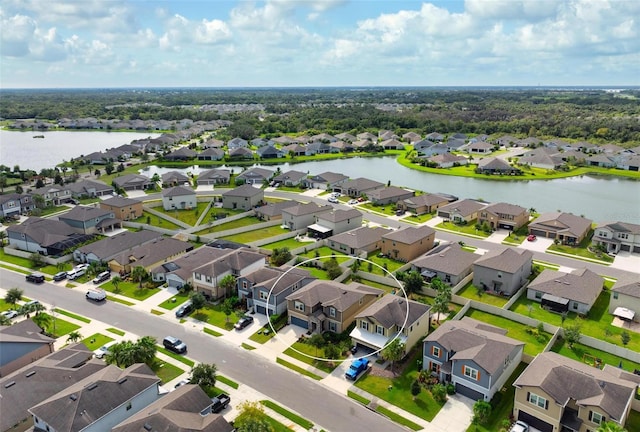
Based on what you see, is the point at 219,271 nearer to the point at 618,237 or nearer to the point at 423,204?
the point at 423,204

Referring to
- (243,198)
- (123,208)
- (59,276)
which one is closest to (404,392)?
(59,276)

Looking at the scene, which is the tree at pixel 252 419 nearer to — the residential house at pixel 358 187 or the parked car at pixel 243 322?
the parked car at pixel 243 322

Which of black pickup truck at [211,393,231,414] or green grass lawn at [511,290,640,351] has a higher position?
black pickup truck at [211,393,231,414]

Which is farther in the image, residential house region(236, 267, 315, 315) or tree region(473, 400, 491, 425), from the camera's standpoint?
residential house region(236, 267, 315, 315)

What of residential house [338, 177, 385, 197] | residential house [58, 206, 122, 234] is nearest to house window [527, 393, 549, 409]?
residential house [338, 177, 385, 197]

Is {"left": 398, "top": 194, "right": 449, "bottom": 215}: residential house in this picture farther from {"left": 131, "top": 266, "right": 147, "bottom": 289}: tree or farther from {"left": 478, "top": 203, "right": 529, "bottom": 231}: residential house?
{"left": 131, "top": 266, "right": 147, "bottom": 289}: tree

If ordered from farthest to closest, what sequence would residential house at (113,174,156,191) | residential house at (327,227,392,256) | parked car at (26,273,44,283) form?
1. residential house at (113,174,156,191)
2. residential house at (327,227,392,256)
3. parked car at (26,273,44,283)

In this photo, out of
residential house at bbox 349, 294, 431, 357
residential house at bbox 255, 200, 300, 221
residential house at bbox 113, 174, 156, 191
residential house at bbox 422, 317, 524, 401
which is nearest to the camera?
residential house at bbox 422, 317, 524, 401

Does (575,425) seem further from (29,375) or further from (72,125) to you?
(72,125)
